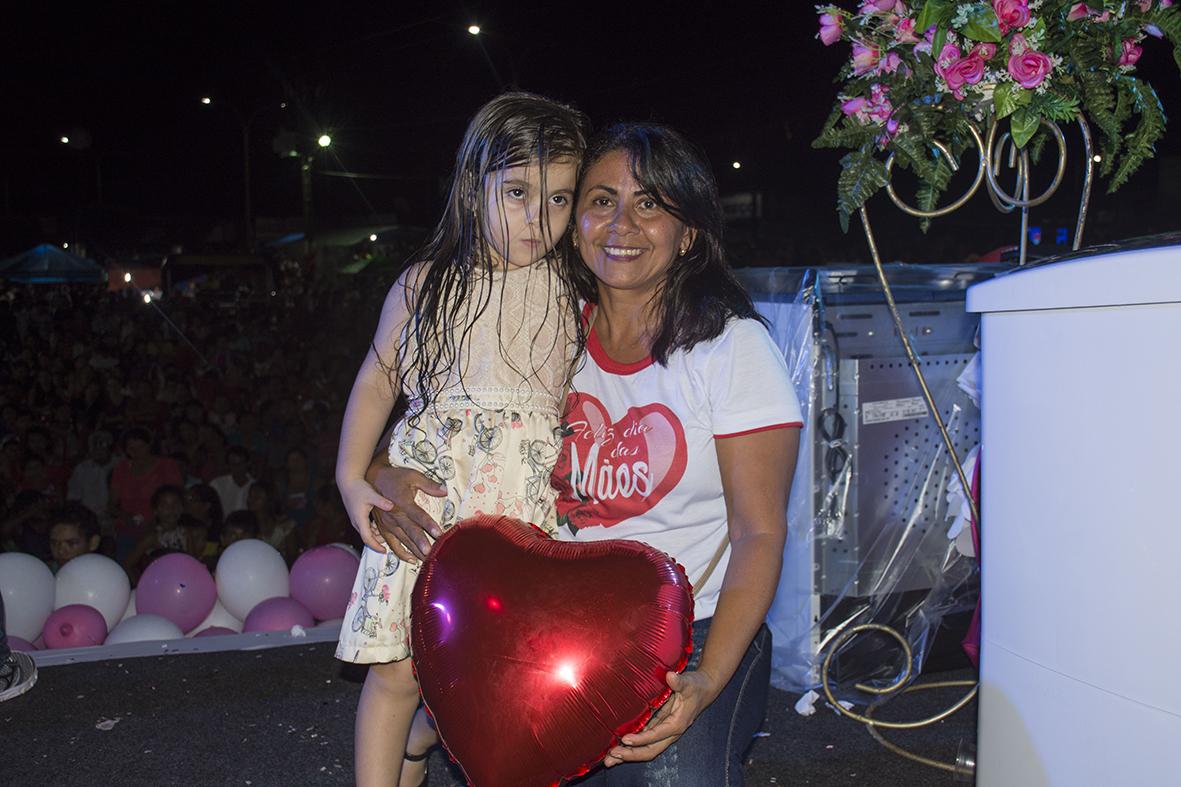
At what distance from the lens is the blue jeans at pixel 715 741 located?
59.1 inches

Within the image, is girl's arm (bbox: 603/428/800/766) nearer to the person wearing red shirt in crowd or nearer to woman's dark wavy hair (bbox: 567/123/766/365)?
woman's dark wavy hair (bbox: 567/123/766/365)

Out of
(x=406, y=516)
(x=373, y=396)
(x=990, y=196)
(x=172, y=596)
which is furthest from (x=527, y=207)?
(x=172, y=596)

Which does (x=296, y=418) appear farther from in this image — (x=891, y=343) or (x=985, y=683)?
(x=985, y=683)

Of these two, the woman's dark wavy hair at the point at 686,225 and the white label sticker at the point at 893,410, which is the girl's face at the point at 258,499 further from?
the woman's dark wavy hair at the point at 686,225

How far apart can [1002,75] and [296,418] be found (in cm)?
573

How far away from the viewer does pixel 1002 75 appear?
206cm

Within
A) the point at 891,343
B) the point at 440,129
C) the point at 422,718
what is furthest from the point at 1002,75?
the point at 440,129

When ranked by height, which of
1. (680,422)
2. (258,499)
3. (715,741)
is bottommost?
(258,499)

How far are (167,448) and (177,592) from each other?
8.70 ft

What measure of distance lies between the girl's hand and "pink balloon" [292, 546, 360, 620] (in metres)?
2.72

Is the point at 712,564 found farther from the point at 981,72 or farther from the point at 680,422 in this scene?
the point at 981,72

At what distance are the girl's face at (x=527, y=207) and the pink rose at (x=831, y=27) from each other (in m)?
0.89

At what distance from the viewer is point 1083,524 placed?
43.3 inches

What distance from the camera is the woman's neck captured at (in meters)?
1.71
